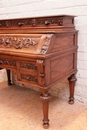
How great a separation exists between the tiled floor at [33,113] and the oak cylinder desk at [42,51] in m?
0.16

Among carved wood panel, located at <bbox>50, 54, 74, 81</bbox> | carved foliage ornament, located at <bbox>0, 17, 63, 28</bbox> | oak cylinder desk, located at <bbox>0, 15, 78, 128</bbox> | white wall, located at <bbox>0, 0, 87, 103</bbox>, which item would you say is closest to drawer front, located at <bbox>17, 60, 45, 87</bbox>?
oak cylinder desk, located at <bbox>0, 15, 78, 128</bbox>

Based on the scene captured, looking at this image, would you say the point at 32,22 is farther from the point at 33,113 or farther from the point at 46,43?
the point at 33,113

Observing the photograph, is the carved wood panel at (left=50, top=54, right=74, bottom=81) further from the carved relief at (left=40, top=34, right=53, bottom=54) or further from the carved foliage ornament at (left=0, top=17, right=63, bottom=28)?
the carved foliage ornament at (left=0, top=17, right=63, bottom=28)

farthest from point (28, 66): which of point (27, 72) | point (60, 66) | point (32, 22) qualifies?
point (32, 22)

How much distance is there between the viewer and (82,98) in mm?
1711

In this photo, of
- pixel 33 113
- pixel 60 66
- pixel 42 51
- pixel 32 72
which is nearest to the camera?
pixel 42 51

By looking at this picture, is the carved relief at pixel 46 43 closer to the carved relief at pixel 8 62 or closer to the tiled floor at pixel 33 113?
the carved relief at pixel 8 62

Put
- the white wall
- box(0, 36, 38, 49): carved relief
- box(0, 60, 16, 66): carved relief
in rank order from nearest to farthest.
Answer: box(0, 36, 38, 49): carved relief, box(0, 60, 16, 66): carved relief, the white wall

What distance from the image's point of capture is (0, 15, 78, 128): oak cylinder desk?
116 cm

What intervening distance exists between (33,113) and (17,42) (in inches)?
29.5

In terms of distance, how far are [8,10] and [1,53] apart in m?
0.95

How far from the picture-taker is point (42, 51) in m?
1.13

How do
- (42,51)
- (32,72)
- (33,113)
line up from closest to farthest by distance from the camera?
(42,51), (32,72), (33,113)

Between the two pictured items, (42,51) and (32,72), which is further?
(32,72)
